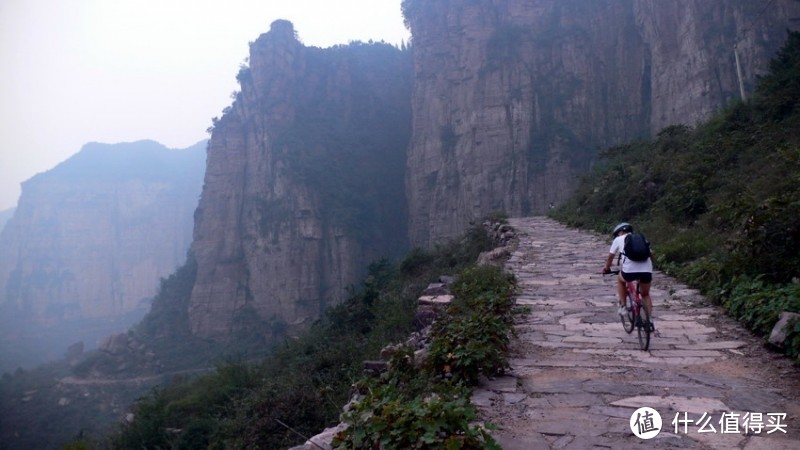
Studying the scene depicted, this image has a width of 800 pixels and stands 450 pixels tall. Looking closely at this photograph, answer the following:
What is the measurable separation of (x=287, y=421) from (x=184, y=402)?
6.86m

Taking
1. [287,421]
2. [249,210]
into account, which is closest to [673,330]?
[287,421]

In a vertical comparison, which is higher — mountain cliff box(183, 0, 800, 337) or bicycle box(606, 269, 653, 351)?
mountain cliff box(183, 0, 800, 337)

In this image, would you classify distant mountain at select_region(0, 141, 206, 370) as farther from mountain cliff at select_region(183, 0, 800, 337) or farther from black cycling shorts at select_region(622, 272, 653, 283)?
black cycling shorts at select_region(622, 272, 653, 283)

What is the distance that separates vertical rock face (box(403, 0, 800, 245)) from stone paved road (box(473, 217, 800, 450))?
31.6m

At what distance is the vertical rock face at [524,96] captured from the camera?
38125 mm

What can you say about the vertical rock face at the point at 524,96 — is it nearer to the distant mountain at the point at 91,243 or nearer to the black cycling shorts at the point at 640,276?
the black cycling shorts at the point at 640,276

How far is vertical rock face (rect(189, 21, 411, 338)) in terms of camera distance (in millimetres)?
44000

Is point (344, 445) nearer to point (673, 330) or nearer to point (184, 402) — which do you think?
point (673, 330)

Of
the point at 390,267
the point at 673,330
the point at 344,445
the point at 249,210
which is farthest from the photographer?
the point at 249,210

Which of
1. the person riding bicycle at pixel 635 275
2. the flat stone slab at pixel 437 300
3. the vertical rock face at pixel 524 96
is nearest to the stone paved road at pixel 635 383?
the person riding bicycle at pixel 635 275

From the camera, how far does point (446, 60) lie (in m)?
43.6

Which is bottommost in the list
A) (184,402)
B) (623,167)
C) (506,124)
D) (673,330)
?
(184,402)
